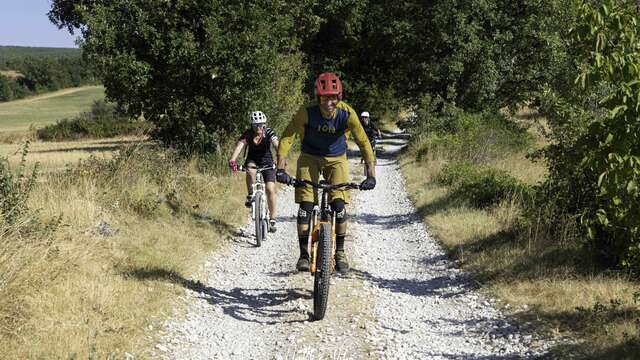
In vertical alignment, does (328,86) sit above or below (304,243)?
above

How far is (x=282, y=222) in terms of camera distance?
11992mm

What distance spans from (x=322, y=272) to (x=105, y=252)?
10.2 feet

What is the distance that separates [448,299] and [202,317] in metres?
2.77

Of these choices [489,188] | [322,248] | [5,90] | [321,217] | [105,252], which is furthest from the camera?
[5,90]

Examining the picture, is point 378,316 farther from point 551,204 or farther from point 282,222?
point 282,222

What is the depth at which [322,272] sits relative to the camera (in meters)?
6.23

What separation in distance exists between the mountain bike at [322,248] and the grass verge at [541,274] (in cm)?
196

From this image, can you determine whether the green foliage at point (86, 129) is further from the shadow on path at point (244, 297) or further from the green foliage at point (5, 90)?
the green foliage at point (5, 90)

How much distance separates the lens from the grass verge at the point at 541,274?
17.8 ft

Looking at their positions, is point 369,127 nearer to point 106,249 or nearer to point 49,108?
point 106,249

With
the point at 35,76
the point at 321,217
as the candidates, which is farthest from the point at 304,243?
the point at 35,76

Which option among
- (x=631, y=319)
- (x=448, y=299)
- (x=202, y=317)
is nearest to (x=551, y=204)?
(x=448, y=299)

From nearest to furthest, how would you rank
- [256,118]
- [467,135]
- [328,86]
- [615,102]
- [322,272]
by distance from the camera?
[615,102] → [322,272] → [328,86] → [256,118] → [467,135]

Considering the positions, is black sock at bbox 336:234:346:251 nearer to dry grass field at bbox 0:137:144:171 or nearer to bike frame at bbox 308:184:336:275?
bike frame at bbox 308:184:336:275
